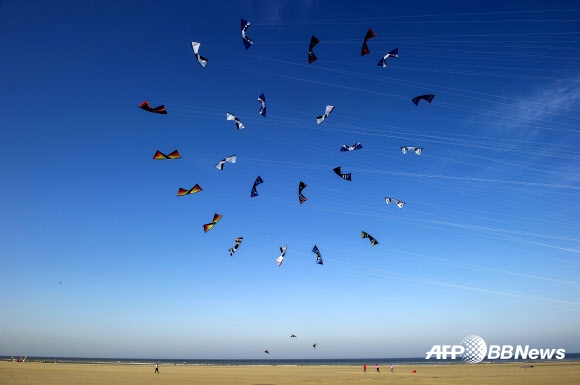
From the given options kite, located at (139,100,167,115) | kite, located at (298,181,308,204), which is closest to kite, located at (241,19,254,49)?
kite, located at (139,100,167,115)

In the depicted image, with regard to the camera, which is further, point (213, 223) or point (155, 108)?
point (213, 223)

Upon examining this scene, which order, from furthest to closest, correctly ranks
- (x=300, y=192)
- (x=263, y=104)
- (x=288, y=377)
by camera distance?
(x=288, y=377) < (x=300, y=192) < (x=263, y=104)

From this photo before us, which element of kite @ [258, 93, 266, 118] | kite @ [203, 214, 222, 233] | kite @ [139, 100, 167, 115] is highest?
kite @ [258, 93, 266, 118]

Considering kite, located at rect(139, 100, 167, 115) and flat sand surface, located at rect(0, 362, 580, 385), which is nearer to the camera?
kite, located at rect(139, 100, 167, 115)

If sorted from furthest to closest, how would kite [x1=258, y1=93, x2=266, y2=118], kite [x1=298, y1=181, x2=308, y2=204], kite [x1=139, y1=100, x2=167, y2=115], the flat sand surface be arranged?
the flat sand surface
kite [x1=298, y1=181, x2=308, y2=204]
kite [x1=258, y1=93, x2=266, y2=118]
kite [x1=139, y1=100, x2=167, y2=115]

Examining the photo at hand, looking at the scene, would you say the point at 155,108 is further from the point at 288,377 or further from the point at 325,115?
the point at 288,377

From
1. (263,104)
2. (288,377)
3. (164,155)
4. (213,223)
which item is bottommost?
(288,377)

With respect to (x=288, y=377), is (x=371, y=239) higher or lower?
higher

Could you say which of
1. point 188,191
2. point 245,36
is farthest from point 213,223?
point 245,36

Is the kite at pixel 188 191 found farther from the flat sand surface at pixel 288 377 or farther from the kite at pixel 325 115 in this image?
the flat sand surface at pixel 288 377

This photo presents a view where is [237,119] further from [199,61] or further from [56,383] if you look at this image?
[56,383]

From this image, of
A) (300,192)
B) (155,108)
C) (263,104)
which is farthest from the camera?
(300,192)

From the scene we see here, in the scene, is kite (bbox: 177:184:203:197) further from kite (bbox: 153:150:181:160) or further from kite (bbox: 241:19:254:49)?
kite (bbox: 241:19:254:49)

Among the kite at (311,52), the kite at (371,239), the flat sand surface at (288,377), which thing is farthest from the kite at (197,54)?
the flat sand surface at (288,377)
